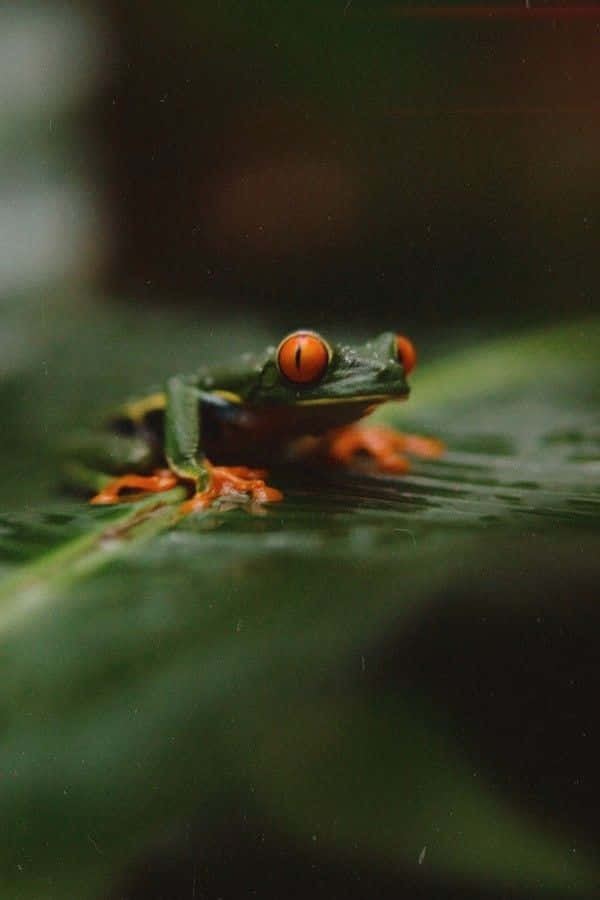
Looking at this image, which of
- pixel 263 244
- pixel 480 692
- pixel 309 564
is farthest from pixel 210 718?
pixel 263 244

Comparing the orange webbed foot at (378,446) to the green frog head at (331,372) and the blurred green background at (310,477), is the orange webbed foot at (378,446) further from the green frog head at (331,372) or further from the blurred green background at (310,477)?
the green frog head at (331,372)

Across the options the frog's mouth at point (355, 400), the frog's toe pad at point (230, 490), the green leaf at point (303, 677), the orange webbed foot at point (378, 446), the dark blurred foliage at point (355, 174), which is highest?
the dark blurred foliage at point (355, 174)

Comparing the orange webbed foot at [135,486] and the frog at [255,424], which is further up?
the frog at [255,424]

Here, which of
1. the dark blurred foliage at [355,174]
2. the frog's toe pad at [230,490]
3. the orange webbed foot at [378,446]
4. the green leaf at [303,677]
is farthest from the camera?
the dark blurred foliage at [355,174]

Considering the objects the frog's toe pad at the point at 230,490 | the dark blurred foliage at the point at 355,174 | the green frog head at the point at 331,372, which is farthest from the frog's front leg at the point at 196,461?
the dark blurred foliage at the point at 355,174

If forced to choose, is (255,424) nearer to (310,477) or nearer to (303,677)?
(310,477)

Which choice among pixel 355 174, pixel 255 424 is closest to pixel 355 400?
pixel 255 424

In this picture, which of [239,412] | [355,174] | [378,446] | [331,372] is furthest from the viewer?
[355,174]
